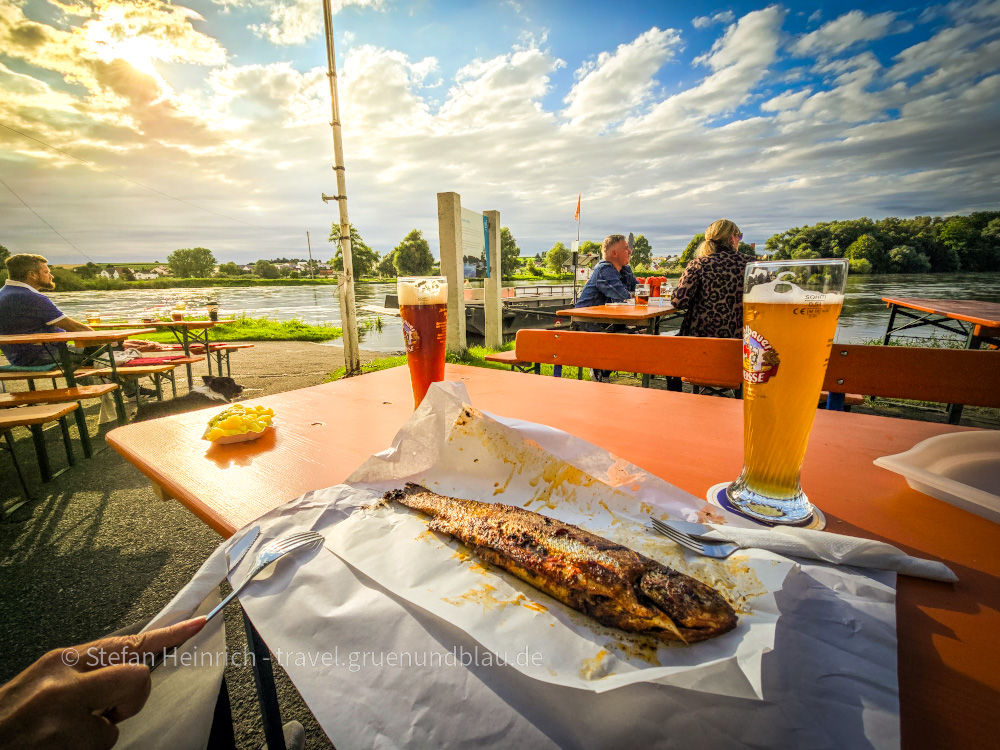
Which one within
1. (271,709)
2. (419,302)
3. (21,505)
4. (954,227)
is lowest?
(21,505)

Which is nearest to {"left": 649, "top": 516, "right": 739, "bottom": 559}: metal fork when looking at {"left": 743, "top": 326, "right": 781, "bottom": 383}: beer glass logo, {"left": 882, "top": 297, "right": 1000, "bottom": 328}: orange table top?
{"left": 743, "top": 326, "right": 781, "bottom": 383}: beer glass logo

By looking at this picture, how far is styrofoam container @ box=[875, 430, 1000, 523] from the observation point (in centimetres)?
68

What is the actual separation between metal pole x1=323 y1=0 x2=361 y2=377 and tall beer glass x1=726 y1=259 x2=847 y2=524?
5.82m

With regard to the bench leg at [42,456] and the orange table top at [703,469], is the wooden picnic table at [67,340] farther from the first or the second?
the orange table top at [703,469]

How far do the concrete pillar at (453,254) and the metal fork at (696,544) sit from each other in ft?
23.8

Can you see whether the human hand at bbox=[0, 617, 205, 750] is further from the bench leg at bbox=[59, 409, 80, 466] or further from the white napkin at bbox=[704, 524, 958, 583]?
the bench leg at bbox=[59, 409, 80, 466]

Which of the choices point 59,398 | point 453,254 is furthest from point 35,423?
A: point 453,254

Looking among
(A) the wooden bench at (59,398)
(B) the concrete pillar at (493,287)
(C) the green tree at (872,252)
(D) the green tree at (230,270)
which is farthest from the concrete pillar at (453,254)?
(D) the green tree at (230,270)

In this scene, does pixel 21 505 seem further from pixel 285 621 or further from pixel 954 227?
pixel 954 227

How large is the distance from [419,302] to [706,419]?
89 cm

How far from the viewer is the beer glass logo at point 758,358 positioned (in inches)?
28.0

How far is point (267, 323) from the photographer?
1688cm

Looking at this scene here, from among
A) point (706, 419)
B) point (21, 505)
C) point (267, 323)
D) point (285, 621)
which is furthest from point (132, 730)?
point (267, 323)

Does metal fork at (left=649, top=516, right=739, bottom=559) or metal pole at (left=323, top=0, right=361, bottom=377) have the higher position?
metal pole at (left=323, top=0, right=361, bottom=377)
